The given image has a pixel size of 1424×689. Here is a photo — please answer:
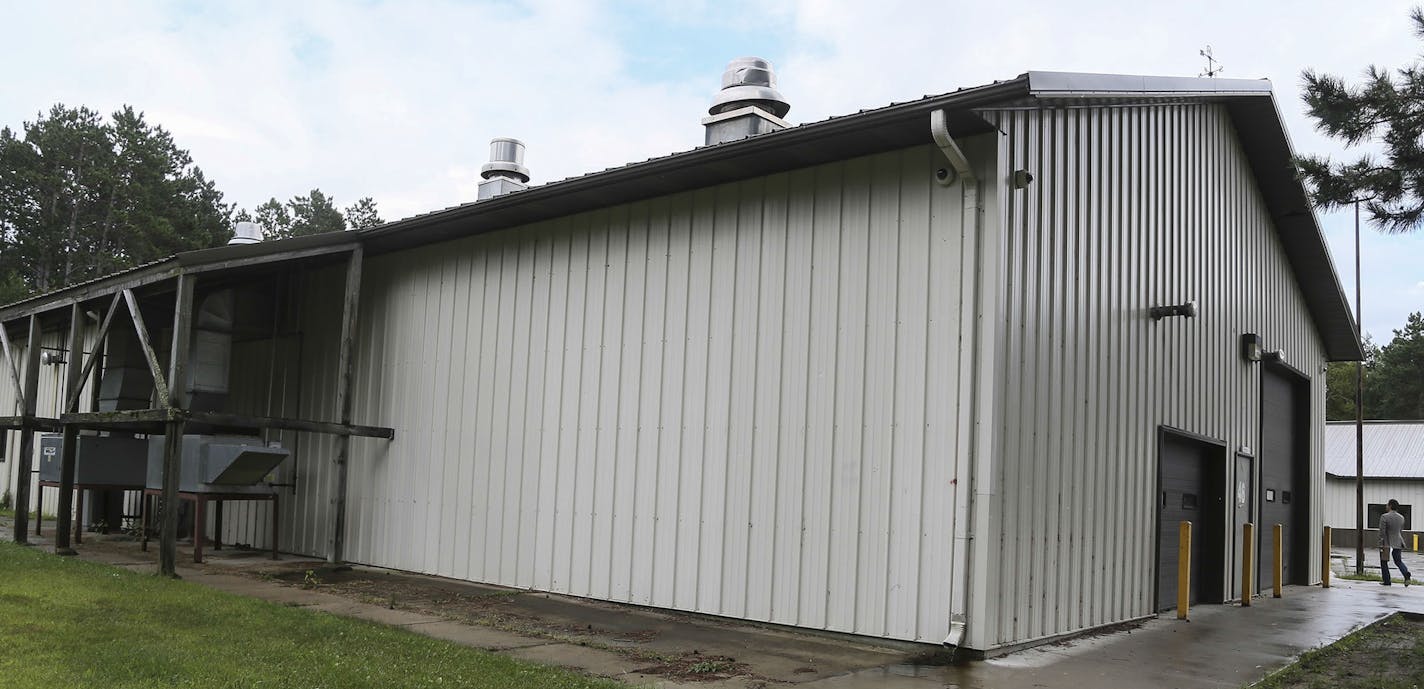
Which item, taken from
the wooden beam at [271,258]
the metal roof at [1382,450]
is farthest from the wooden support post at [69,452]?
the metal roof at [1382,450]

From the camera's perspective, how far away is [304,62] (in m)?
18.3

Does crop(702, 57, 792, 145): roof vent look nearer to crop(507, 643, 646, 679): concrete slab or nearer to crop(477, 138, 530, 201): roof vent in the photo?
crop(477, 138, 530, 201): roof vent

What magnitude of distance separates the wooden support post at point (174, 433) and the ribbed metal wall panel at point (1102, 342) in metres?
→ 7.61

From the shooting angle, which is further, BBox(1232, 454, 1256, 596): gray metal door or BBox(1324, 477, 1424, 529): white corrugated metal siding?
BBox(1324, 477, 1424, 529): white corrugated metal siding

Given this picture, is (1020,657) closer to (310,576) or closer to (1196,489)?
(1196,489)

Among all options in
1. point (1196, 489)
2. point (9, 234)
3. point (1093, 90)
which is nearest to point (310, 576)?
point (1093, 90)

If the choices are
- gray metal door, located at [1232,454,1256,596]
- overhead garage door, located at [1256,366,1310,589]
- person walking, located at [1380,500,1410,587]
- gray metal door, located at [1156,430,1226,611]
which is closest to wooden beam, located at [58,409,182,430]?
gray metal door, located at [1156,430,1226,611]

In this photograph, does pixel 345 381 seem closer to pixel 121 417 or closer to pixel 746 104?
pixel 121 417

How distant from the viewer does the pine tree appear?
850cm

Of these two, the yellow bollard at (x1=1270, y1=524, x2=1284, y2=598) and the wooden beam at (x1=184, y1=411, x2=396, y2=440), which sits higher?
the wooden beam at (x1=184, y1=411, x2=396, y2=440)

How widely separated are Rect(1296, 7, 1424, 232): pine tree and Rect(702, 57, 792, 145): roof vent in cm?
525

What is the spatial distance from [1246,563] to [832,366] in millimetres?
7129

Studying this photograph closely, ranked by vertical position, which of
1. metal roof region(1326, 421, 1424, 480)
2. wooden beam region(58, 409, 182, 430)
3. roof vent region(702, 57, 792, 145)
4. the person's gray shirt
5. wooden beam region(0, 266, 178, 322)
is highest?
roof vent region(702, 57, 792, 145)

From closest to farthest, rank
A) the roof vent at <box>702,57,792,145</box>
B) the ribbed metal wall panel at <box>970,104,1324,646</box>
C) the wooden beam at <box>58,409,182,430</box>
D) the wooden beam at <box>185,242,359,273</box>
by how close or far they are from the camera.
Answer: the ribbed metal wall panel at <box>970,104,1324,646</box>, the wooden beam at <box>58,409,182,430</box>, the wooden beam at <box>185,242,359,273</box>, the roof vent at <box>702,57,792,145</box>
